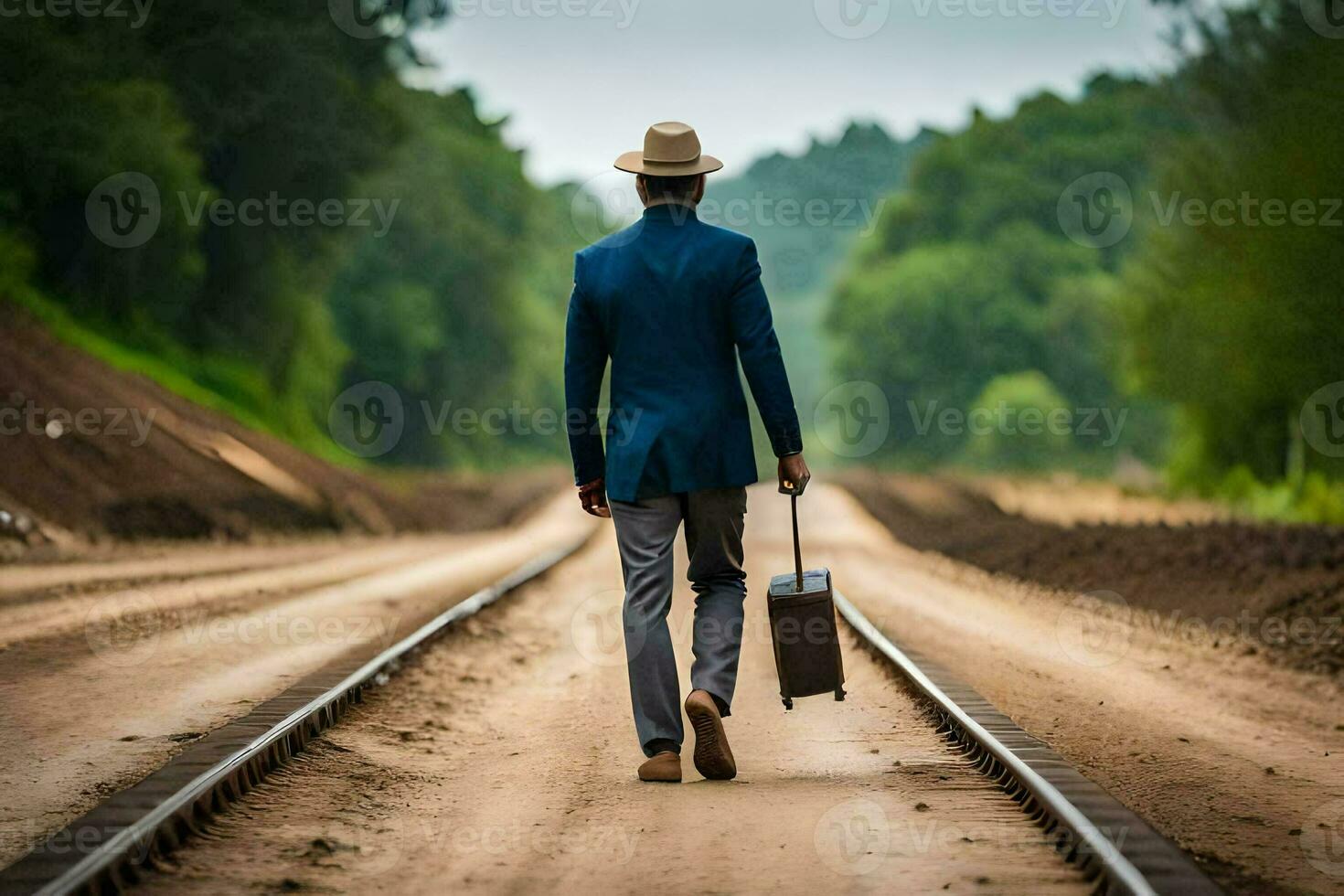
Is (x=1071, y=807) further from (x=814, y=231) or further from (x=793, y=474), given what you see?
(x=814, y=231)

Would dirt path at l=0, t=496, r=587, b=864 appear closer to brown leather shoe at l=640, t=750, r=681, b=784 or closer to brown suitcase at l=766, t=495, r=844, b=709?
brown leather shoe at l=640, t=750, r=681, b=784

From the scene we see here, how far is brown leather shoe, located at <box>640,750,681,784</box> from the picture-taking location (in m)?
6.36

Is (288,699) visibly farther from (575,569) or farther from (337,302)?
(337,302)

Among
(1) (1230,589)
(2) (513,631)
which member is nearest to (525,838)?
(2) (513,631)

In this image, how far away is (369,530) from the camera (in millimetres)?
31422

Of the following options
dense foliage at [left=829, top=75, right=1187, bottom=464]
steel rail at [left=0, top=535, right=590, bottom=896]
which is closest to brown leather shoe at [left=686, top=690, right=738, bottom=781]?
steel rail at [left=0, top=535, right=590, bottom=896]

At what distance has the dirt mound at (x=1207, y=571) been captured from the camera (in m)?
12.5

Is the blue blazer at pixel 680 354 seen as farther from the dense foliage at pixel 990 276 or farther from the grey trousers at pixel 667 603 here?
the dense foliage at pixel 990 276

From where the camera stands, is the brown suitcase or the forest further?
the forest

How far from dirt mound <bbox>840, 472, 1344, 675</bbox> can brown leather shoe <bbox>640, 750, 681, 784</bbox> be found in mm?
6080

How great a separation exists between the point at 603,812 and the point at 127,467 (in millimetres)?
20979

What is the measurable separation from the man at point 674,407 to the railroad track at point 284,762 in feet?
4.21

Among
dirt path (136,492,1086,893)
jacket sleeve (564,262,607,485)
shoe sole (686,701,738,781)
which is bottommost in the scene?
dirt path (136,492,1086,893)

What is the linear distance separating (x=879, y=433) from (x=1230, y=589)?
6682cm
